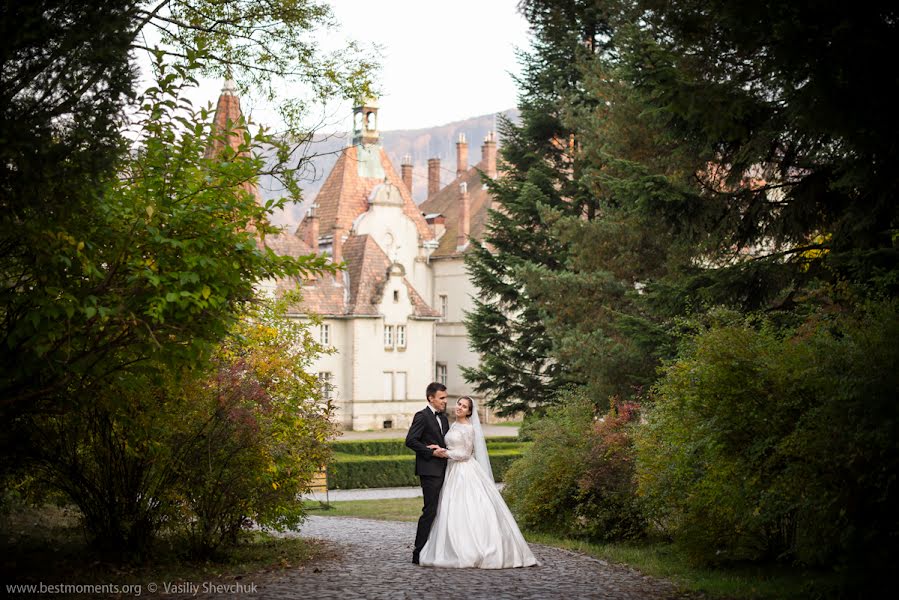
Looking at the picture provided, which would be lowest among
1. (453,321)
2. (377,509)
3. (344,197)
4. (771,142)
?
(377,509)

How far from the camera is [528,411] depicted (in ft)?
108

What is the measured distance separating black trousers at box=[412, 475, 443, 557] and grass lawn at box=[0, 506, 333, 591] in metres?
1.28

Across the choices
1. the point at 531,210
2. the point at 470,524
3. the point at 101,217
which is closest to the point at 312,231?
the point at 531,210

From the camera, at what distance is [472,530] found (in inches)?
458

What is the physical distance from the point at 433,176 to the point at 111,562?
6559 centimetres

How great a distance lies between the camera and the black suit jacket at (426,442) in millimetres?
12164

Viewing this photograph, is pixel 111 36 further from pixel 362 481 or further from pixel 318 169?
pixel 362 481

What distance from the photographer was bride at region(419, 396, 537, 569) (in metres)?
11.5

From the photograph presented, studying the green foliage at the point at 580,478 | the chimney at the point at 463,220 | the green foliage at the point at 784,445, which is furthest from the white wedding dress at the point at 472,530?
the chimney at the point at 463,220

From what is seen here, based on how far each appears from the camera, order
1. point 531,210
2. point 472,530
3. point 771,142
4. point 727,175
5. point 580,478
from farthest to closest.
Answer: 1. point 531,210
2. point 727,175
3. point 580,478
4. point 771,142
5. point 472,530

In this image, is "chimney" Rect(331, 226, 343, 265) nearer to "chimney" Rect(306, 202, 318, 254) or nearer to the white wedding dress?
"chimney" Rect(306, 202, 318, 254)

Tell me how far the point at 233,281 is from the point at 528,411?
25.0 m

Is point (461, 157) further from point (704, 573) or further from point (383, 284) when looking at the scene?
point (704, 573)

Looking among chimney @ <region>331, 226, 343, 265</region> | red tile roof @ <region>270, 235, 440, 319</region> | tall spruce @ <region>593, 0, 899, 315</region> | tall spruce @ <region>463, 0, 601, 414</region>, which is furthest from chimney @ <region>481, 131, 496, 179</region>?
tall spruce @ <region>593, 0, 899, 315</region>
